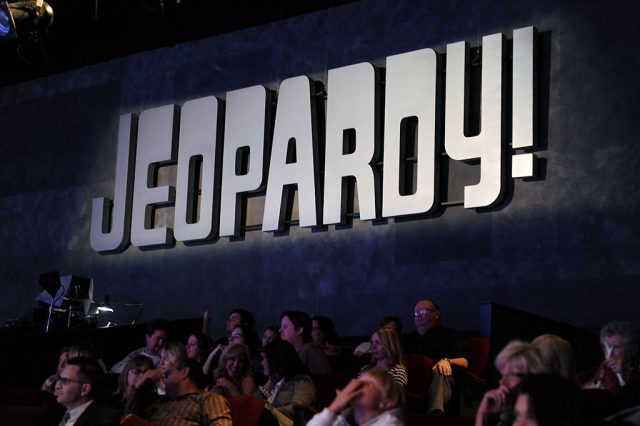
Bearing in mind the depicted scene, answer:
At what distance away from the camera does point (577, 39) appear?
7.61 meters

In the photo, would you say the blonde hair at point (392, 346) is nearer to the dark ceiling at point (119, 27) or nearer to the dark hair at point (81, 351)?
the dark hair at point (81, 351)

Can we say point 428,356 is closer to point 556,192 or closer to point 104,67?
point 556,192

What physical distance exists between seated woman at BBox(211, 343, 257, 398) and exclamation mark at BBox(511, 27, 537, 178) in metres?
2.59

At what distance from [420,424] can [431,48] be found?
14.4 feet

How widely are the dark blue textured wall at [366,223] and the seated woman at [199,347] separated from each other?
1.61m

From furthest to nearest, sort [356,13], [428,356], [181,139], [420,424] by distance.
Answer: [181,139] < [356,13] < [428,356] < [420,424]

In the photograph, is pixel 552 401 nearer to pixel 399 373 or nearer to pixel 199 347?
pixel 399 373

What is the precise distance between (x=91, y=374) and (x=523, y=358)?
7.46ft

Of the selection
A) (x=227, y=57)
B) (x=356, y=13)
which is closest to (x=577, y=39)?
(x=356, y=13)

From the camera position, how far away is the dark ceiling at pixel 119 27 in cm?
970

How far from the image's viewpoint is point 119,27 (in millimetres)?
10617

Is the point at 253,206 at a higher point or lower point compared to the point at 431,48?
lower

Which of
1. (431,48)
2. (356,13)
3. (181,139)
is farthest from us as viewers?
(181,139)

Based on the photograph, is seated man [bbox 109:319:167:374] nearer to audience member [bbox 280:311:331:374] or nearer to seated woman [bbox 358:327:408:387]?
audience member [bbox 280:311:331:374]
